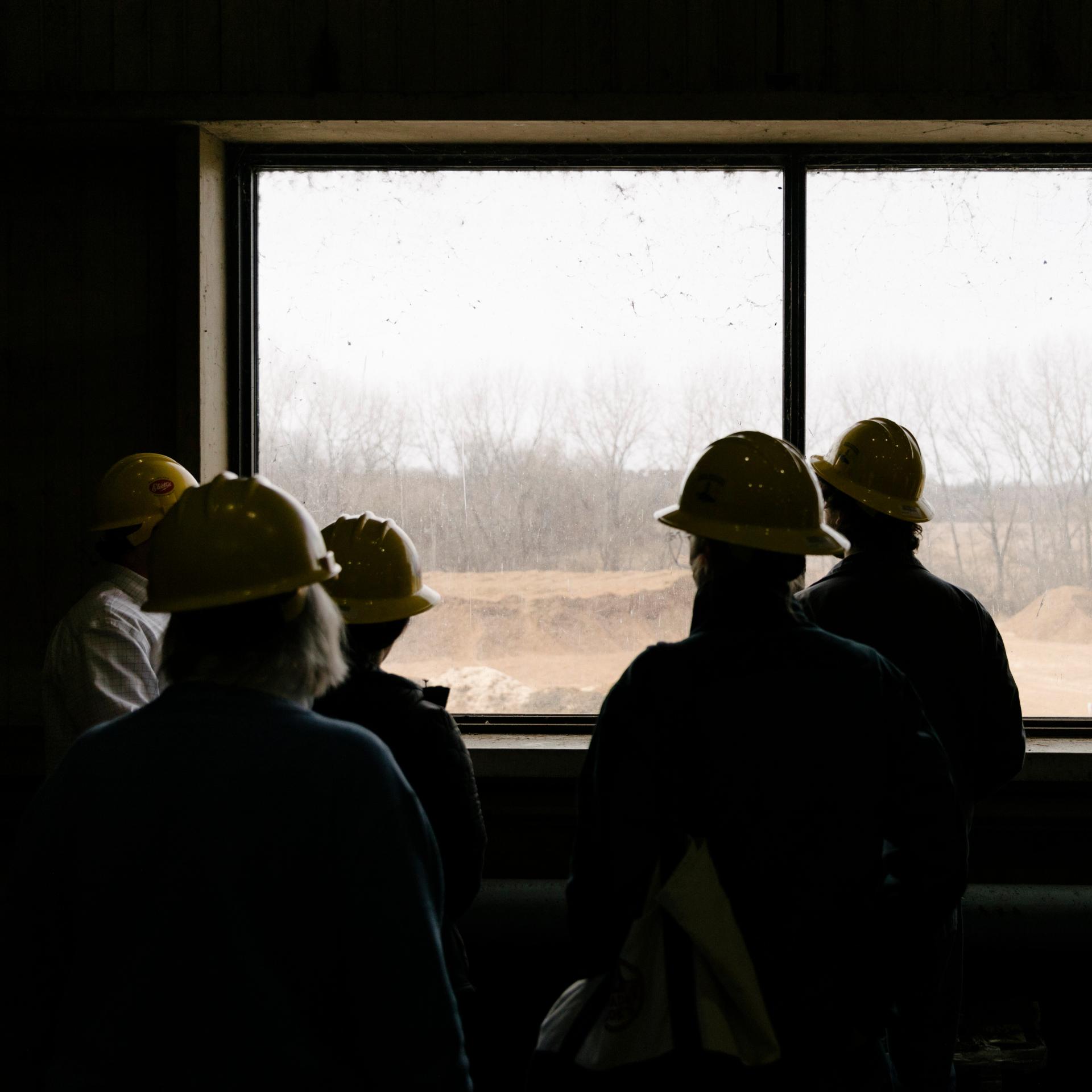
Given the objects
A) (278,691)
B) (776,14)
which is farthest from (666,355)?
(278,691)

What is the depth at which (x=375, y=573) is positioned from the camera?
6.04ft

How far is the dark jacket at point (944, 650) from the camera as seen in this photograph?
2062mm

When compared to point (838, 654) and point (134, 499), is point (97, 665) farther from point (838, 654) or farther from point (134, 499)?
point (838, 654)

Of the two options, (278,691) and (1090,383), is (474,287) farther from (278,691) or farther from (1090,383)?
(278,691)

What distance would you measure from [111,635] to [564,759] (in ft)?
4.14

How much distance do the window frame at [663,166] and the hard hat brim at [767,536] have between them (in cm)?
167

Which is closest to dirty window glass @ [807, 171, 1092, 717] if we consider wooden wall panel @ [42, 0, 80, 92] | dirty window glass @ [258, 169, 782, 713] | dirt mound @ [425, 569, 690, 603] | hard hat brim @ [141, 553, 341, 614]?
dirty window glass @ [258, 169, 782, 713]

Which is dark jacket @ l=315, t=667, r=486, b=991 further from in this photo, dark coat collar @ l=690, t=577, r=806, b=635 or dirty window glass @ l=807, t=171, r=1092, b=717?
dirty window glass @ l=807, t=171, r=1092, b=717

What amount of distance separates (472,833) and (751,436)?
0.75 m

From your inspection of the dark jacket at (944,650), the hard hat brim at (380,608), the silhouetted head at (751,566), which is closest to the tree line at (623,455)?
the dark jacket at (944,650)

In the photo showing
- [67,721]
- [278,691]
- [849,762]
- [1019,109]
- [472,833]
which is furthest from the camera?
[1019,109]

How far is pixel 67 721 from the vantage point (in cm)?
228

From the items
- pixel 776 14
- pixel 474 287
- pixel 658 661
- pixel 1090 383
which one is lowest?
pixel 658 661

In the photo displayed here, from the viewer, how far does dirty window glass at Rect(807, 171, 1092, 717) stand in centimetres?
315
